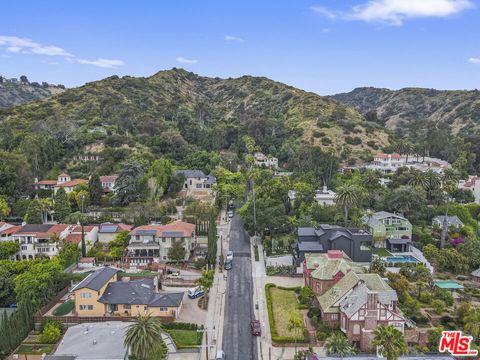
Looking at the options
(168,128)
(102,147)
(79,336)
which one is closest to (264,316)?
(79,336)

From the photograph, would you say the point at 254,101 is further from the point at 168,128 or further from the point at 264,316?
the point at 264,316

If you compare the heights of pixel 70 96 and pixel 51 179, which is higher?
pixel 70 96

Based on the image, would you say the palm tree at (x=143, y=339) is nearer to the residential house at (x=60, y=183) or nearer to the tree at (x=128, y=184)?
the tree at (x=128, y=184)

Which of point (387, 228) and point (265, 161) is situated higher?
point (265, 161)

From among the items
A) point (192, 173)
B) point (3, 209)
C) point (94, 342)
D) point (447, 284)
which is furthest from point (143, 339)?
point (192, 173)

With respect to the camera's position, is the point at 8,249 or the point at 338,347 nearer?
the point at 338,347

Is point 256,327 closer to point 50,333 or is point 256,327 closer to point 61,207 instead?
point 50,333
